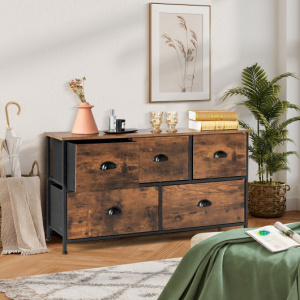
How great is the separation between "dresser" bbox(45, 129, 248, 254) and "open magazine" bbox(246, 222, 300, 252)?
1.58 meters

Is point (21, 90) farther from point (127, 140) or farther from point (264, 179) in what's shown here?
point (264, 179)

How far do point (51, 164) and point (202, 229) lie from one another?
1222 millimetres

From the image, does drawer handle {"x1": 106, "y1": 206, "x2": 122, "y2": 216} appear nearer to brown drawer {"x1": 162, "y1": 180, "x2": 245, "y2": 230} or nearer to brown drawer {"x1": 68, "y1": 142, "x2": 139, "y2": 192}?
brown drawer {"x1": 68, "y1": 142, "x2": 139, "y2": 192}

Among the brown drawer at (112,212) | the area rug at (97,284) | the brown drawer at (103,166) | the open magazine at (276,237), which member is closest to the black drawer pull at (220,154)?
the brown drawer at (112,212)

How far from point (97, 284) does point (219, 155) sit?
150cm

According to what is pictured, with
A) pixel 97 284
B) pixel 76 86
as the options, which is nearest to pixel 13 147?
pixel 76 86

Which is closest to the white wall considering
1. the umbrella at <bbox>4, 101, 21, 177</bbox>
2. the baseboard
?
the umbrella at <bbox>4, 101, 21, 177</bbox>

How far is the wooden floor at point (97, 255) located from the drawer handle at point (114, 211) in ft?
0.84

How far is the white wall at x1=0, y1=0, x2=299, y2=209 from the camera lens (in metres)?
4.64

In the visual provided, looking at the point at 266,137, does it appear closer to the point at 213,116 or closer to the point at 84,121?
the point at 213,116

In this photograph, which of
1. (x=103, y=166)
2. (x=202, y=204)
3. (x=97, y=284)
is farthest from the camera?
(x=202, y=204)

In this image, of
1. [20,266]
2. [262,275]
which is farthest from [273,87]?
[262,275]

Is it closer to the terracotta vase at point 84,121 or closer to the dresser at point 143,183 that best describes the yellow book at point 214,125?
the dresser at point 143,183

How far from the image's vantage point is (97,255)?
430 centimetres
